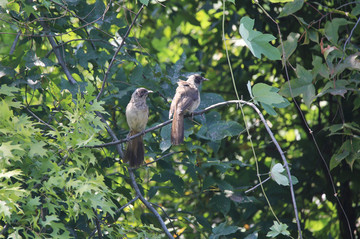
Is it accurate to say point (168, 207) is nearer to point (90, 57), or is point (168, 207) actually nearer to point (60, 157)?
point (90, 57)

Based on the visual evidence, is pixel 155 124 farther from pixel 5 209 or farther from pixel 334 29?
pixel 5 209

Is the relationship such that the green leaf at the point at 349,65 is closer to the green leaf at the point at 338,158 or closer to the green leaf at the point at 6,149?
the green leaf at the point at 338,158

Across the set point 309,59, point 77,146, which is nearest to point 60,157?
point 77,146

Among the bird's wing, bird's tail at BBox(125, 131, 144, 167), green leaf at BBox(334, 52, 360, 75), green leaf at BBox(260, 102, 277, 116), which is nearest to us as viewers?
green leaf at BBox(260, 102, 277, 116)

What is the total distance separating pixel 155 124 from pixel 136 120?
61 cm

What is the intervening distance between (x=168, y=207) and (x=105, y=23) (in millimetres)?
3077

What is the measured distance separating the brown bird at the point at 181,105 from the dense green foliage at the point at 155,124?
9 centimetres

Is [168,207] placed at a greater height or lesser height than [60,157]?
lesser

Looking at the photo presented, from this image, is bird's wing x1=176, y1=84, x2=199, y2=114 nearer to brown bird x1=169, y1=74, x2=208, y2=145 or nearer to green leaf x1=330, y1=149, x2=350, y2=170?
brown bird x1=169, y1=74, x2=208, y2=145

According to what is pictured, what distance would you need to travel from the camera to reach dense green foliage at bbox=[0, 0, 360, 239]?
308cm

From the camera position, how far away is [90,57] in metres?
4.60

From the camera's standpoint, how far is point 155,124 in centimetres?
450

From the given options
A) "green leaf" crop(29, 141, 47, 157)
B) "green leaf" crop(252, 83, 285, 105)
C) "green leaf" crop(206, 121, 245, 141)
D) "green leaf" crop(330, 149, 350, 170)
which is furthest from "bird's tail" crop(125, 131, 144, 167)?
"green leaf" crop(252, 83, 285, 105)

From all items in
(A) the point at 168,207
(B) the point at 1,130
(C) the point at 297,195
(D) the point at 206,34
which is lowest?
(A) the point at 168,207
